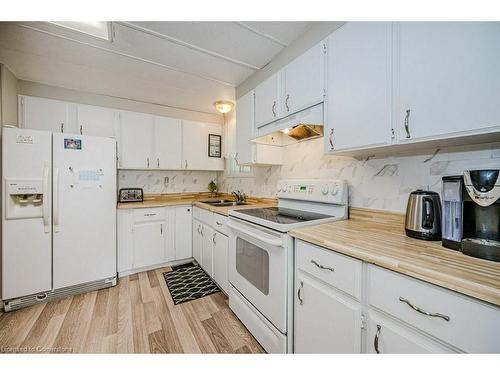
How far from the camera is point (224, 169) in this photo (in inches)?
135

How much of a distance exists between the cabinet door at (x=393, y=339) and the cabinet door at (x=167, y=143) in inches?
115

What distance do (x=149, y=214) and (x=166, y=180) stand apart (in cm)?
87

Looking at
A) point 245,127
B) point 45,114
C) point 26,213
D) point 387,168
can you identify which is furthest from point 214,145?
point 387,168

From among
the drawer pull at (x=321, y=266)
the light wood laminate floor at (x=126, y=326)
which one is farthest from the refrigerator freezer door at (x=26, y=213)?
the drawer pull at (x=321, y=266)

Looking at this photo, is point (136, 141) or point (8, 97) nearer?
point (8, 97)

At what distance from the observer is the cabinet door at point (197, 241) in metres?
2.55

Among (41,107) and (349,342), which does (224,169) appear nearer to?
(41,107)

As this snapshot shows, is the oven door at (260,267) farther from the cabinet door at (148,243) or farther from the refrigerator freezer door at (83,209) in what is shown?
the refrigerator freezer door at (83,209)

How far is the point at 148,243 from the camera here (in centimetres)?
252

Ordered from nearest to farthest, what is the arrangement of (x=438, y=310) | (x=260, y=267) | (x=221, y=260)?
(x=438, y=310) < (x=260, y=267) < (x=221, y=260)

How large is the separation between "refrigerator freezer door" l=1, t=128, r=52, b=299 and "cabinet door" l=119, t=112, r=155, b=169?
836 millimetres

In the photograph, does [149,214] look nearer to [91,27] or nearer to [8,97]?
[8,97]
